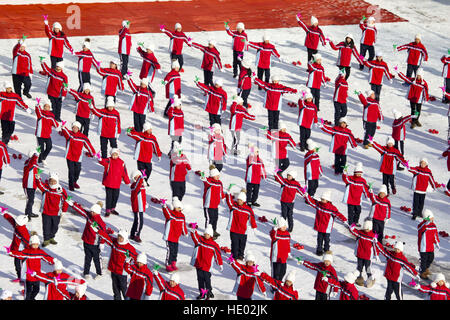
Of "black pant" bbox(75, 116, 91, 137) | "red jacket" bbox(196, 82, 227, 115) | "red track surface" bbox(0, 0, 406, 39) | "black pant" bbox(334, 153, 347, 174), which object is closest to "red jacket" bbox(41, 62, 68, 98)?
"black pant" bbox(75, 116, 91, 137)

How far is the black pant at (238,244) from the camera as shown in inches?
891

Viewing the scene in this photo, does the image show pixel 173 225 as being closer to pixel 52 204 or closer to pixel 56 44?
pixel 52 204

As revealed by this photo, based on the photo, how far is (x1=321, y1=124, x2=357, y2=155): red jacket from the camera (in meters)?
26.9

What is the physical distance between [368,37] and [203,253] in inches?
639

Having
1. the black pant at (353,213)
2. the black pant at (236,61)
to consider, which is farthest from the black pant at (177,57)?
the black pant at (353,213)

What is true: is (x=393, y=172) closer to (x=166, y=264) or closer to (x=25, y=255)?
(x=166, y=264)

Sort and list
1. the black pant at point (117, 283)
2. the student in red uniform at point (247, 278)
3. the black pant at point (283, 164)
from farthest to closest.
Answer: the black pant at point (283, 164) → the black pant at point (117, 283) → the student in red uniform at point (247, 278)

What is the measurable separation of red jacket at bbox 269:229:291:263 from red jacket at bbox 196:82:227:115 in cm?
793

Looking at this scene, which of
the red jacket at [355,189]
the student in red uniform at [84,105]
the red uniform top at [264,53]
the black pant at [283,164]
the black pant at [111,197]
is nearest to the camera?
the red jacket at [355,189]

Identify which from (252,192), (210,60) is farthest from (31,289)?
(210,60)

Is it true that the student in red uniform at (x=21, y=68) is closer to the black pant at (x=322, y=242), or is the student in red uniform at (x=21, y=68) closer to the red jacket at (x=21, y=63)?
the red jacket at (x=21, y=63)

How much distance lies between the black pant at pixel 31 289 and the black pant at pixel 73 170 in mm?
5511

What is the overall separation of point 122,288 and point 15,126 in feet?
33.2

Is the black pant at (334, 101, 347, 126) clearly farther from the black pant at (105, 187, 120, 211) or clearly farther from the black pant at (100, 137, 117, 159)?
the black pant at (105, 187, 120, 211)
